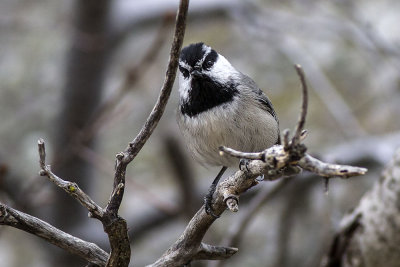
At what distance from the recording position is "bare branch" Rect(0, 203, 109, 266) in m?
1.27

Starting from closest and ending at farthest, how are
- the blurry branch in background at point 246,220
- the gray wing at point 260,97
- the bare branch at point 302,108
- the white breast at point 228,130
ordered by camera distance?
the bare branch at point 302,108 < the white breast at point 228,130 < the gray wing at point 260,97 < the blurry branch in background at point 246,220

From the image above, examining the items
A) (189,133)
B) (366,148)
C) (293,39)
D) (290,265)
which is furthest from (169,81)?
(293,39)

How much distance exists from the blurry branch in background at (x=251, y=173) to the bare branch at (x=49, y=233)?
175mm

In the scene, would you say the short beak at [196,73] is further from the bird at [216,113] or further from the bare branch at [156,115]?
the bare branch at [156,115]

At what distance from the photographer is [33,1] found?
5.81 m

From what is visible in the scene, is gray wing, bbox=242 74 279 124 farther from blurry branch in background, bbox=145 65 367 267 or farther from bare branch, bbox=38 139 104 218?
bare branch, bbox=38 139 104 218

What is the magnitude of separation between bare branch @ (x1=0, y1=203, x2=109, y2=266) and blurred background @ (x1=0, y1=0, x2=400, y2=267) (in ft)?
4.04

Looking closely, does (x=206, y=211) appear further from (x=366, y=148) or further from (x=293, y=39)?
(x=293, y=39)

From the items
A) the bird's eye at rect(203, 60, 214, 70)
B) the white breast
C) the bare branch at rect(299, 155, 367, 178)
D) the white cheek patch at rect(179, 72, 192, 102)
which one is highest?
the bird's eye at rect(203, 60, 214, 70)

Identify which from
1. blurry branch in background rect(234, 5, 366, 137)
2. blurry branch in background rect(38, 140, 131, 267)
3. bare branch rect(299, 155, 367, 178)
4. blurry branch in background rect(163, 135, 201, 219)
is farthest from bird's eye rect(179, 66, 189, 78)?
blurry branch in background rect(234, 5, 366, 137)

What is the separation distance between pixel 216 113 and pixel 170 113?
110 inches

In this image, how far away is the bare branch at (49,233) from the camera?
127 centimetres

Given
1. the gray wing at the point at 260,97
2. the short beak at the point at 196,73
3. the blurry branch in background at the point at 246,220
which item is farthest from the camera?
the blurry branch in background at the point at 246,220

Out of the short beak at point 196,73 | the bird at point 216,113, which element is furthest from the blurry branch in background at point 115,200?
the short beak at point 196,73
